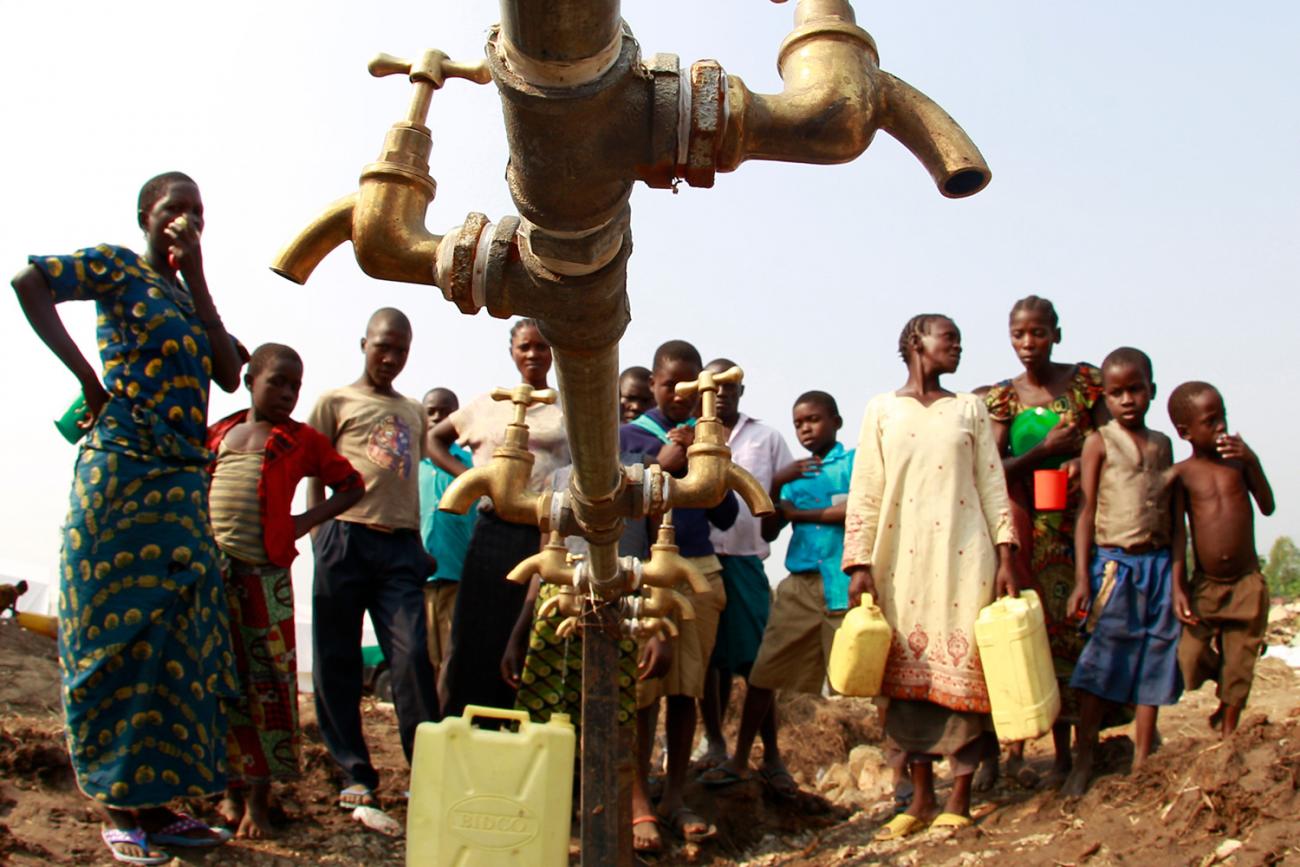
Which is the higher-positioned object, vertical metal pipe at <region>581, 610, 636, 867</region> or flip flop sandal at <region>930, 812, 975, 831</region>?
vertical metal pipe at <region>581, 610, 636, 867</region>

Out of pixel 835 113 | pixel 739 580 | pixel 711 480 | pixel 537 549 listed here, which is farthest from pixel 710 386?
pixel 739 580

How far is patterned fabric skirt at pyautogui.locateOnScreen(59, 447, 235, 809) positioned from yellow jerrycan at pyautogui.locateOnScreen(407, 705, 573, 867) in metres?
0.66

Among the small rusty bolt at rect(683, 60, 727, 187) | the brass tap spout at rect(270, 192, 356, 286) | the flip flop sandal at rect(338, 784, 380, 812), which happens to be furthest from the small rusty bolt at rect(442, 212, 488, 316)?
the flip flop sandal at rect(338, 784, 380, 812)

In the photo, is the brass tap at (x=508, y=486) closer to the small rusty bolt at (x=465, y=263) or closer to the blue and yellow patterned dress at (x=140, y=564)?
the small rusty bolt at (x=465, y=263)

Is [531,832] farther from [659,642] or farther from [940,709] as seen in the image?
[940,709]

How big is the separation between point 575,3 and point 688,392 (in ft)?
5.34

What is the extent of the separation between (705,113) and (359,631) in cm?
362

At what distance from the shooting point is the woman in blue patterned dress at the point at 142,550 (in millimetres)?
3051

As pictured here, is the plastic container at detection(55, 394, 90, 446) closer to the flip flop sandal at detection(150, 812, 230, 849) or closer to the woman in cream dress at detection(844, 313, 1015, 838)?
the flip flop sandal at detection(150, 812, 230, 849)

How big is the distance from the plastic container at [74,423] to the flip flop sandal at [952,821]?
3.00m

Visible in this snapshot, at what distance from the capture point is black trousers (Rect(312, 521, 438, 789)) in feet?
13.6

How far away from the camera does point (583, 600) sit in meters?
2.42

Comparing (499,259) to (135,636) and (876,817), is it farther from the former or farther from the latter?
(876,817)

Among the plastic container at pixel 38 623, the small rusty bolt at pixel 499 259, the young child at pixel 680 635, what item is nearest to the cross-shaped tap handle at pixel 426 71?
the small rusty bolt at pixel 499 259
